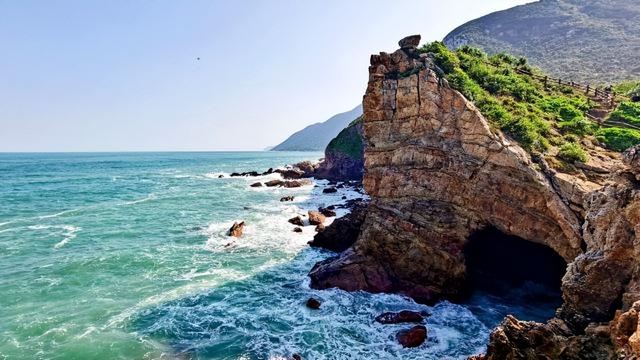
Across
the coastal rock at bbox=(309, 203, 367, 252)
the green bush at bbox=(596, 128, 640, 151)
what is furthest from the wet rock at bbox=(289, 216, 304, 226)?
the green bush at bbox=(596, 128, 640, 151)

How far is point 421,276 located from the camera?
22.6 meters

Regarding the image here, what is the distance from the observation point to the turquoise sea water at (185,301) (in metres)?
18.2

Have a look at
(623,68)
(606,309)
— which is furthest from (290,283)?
(623,68)

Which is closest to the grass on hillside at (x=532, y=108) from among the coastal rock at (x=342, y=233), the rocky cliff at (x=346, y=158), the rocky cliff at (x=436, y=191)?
the rocky cliff at (x=436, y=191)

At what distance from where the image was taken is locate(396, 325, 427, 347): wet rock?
17922 mm

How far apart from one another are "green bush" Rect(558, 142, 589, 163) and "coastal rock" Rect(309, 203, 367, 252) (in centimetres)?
1468

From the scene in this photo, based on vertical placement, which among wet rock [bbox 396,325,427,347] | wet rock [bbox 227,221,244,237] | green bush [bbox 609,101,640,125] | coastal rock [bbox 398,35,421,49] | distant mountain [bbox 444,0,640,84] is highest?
distant mountain [bbox 444,0,640,84]

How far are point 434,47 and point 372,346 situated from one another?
2191 centimetres

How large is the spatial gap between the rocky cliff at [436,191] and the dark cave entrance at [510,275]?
167 centimetres

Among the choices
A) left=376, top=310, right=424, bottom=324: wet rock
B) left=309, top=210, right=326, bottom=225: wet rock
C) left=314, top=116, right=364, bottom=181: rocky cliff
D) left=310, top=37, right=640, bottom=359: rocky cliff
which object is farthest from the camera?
left=314, top=116, right=364, bottom=181: rocky cliff

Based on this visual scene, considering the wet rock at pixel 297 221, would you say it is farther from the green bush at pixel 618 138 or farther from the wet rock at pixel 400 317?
the green bush at pixel 618 138

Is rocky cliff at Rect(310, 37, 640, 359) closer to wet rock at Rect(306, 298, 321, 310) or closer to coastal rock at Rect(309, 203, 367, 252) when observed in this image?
wet rock at Rect(306, 298, 321, 310)

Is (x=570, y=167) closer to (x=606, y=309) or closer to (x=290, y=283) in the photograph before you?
(x=606, y=309)

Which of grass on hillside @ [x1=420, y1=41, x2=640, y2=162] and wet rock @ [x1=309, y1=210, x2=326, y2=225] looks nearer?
grass on hillside @ [x1=420, y1=41, x2=640, y2=162]
